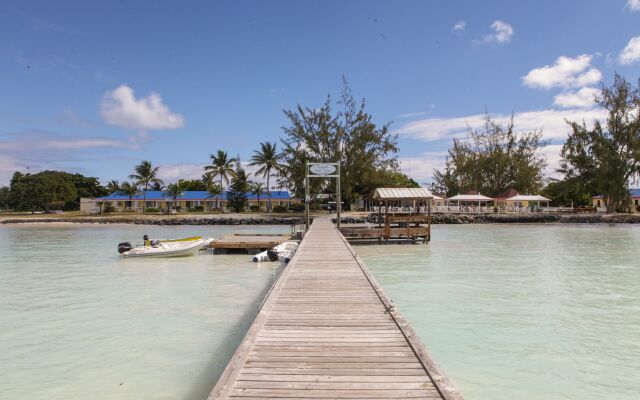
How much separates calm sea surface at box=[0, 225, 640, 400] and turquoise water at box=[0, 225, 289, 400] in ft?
0.12

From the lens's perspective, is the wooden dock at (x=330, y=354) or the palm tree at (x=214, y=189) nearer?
the wooden dock at (x=330, y=354)

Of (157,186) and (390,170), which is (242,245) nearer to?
(390,170)

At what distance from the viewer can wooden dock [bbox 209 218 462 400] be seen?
14.6 ft

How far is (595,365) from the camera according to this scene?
297 inches

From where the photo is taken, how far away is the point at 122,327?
979 centimetres

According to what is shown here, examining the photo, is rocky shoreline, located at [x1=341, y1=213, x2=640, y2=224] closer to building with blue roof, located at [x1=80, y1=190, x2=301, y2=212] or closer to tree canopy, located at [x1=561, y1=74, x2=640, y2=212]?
tree canopy, located at [x1=561, y1=74, x2=640, y2=212]

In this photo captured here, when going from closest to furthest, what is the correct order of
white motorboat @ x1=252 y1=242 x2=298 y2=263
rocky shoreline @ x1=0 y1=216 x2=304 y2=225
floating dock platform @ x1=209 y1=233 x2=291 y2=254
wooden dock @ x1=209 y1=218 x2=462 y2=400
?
wooden dock @ x1=209 y1=218 x2=462 y2=400 < white motorboat @ x1=252 y1=242 x2=298 y2=263 < floating dock platform @ x1=209 y1=233 x2=291 y2=254 < rocky shoreline @ x1=0 y1=216 x2=304 y2=225

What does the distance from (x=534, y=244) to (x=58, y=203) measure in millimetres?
75170

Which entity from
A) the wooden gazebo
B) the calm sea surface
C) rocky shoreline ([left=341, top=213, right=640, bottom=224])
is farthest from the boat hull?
rocky shoreline ([left=341, top=213, right=640, bottom=224])

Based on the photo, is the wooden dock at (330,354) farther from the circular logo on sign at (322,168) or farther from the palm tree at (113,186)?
the palm tree at (113,186)

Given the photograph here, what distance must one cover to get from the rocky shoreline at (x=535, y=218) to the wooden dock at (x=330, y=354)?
139 ft

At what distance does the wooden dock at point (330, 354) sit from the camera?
176 inches

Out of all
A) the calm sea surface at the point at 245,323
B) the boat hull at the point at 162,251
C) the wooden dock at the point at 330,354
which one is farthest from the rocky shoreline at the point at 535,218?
the wooden dock at the point at 330,354

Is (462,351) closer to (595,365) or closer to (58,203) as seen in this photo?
(595,365)
